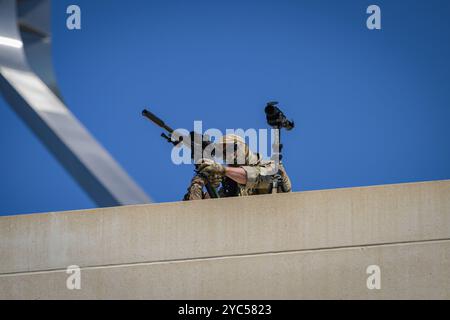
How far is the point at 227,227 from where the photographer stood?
9664 millimetres

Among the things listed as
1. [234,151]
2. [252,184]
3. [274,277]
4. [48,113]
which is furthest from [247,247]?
[48,113]

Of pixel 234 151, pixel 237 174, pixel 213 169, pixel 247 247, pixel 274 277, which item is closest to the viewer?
pixel 274 277

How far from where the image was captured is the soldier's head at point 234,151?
10.2 m

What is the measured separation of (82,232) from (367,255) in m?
2.55

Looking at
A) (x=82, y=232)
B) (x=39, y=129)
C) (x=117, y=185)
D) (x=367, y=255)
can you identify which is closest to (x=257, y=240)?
(x=367, y=255)

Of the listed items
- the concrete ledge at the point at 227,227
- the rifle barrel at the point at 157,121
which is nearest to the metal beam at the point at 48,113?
the rifle barrel at the point at 157,121

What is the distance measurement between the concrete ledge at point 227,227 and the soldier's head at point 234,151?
61 centimetres

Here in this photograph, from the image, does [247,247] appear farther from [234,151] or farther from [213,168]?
[234,151]

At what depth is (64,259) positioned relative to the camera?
10078mm

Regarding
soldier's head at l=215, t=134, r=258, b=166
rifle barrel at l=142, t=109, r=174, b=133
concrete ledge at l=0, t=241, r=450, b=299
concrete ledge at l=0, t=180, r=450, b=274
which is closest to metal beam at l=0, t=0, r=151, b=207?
rifle barrel at l=142, t=109, r=174, b=133

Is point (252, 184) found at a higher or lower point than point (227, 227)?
higher

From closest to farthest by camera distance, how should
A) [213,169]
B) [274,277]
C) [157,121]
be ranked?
[274,277] → [213,169] → [157,121]

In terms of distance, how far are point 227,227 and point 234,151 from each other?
0.85 metres

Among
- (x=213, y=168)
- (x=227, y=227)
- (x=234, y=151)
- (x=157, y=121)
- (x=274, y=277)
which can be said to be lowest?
(x=274, y=277)
